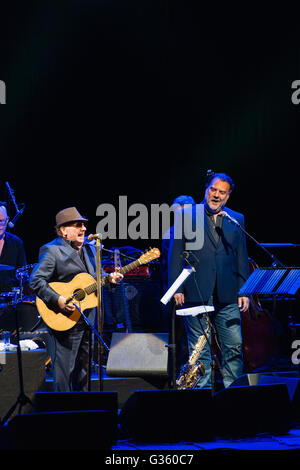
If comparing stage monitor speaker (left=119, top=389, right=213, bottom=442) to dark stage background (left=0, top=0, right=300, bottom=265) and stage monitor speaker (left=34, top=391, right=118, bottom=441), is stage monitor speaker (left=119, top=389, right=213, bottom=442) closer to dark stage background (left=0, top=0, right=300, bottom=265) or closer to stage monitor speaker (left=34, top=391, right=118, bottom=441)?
stage monitor speaker (left=34, top=391, right=118, bottom=441)

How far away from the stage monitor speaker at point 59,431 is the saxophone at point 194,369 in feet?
6.35

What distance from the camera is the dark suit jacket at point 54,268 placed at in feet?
17.0

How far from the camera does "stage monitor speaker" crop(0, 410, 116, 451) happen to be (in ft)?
10.4

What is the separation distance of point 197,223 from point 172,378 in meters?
1.46

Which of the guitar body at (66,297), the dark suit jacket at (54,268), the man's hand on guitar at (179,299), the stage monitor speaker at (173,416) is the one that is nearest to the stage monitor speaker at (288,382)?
the stage monitor speaker at (173,416)

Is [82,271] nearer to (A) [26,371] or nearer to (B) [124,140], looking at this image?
(A) [26,371]

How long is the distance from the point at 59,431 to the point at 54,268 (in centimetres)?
221

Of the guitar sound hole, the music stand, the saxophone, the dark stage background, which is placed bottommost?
the saxophone

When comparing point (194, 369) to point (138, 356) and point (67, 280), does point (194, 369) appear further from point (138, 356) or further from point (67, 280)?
point (67, 280)

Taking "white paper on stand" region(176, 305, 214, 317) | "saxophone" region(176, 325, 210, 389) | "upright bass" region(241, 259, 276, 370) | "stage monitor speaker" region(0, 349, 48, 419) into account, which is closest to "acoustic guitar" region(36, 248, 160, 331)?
"stage monitor speaker" region(0, 349, 48, 419)

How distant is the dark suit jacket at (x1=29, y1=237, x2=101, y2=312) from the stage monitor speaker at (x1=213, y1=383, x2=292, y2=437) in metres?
1.89

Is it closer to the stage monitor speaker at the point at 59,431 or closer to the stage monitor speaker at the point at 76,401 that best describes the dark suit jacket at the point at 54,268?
the stage monitor speaker at the point at 76,401

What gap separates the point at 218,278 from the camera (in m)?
5.51

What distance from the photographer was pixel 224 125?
941cm
